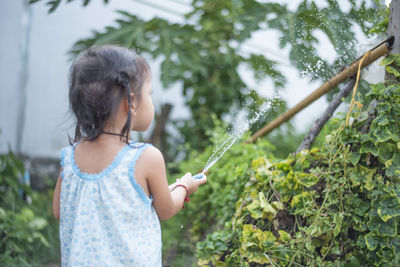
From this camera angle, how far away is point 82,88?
102 cm

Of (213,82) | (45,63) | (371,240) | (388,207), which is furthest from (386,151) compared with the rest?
(45,63)

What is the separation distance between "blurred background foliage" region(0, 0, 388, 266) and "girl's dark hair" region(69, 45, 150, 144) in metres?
0.66

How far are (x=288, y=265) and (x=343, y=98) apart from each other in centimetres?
→ 68

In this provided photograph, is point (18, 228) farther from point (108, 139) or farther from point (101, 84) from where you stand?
point (101, 84)

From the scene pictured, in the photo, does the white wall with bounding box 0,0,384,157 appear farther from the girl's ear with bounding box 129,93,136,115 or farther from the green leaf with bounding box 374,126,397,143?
the girl's ear with bounding box 129,93,136,115

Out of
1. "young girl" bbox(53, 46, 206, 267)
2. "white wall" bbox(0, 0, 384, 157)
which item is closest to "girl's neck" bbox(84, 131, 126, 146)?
"young girl" bbox(53, 46, 206, 267)

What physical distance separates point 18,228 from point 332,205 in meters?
1.77

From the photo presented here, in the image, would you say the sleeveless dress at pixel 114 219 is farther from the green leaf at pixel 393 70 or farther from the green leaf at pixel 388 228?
the green leaf at pixel 393 70

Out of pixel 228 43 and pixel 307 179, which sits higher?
pixel 307 179

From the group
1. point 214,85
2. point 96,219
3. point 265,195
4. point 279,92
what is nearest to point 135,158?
point 96,219

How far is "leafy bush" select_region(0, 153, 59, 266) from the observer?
213 centimetres

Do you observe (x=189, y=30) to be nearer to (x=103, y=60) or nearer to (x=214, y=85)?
(x=214, y=85)

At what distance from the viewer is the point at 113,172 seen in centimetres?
105

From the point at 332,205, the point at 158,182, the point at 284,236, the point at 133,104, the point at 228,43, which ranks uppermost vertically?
the point at 133,104
